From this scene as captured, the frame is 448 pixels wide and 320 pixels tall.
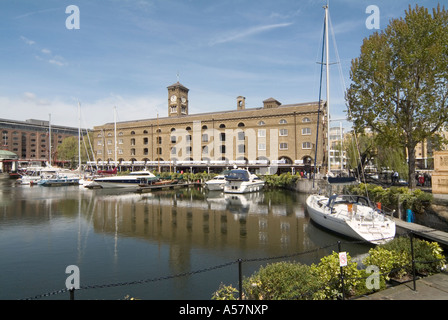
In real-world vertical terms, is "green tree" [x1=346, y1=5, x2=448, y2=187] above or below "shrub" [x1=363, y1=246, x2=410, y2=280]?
above

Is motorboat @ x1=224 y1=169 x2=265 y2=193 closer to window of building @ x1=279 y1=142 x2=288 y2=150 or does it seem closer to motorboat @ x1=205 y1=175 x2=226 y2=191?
motorboat @ x1=205 y1=175 x2=226 y2=191

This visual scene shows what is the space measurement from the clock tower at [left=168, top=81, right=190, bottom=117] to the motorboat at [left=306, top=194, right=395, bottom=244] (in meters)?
73.9

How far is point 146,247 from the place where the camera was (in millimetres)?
15789

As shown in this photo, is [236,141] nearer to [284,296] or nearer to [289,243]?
[289,243]

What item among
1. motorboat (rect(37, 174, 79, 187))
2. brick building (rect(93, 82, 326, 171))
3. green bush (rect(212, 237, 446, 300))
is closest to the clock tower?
brick building (rect(93, 82, 326, 171))

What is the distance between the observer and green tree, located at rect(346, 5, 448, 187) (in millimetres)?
21516

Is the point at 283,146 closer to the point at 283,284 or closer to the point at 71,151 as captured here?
the point at 283,284

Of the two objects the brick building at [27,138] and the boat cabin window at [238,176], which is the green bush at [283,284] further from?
the brick building at [27,138]

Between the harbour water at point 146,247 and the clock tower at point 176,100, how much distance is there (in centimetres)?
6338

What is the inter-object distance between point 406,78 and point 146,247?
→ 23299mm

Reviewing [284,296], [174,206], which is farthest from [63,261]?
[174,206]

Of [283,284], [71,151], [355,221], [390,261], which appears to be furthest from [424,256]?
[71,151]

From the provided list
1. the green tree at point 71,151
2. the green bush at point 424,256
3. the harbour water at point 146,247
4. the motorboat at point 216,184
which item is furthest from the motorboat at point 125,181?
the green tree at point 71,151

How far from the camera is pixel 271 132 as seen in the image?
2330 inches
